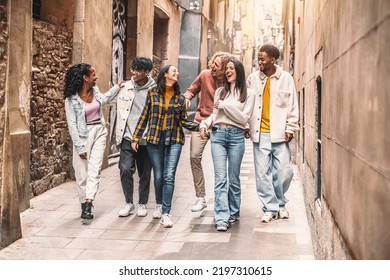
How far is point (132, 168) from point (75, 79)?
3.87ft

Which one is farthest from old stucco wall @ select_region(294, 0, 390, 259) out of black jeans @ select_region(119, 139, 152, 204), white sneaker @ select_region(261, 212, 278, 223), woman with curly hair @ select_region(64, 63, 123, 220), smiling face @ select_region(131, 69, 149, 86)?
woman with curly hair @ select_region(64, 63, 123, 220)

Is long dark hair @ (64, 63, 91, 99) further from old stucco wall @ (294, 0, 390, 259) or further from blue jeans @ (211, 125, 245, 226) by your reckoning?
old stucco wall @ (294, 0, 390, 259)

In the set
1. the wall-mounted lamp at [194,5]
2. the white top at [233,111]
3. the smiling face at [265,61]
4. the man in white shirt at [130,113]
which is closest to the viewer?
the white top at [233,111]

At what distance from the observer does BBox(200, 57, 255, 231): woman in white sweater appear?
18.1ft

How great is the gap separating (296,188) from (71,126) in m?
3.98

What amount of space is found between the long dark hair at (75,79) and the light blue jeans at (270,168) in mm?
2039

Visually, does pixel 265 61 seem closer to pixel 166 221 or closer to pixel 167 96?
pixel 167 96

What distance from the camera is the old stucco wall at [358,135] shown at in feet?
6.61

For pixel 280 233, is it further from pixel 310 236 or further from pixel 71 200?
pixel 71 200

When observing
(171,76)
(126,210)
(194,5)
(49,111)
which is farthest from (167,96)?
(194,5)

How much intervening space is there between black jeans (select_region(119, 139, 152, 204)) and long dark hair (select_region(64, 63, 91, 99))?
2.56 feet

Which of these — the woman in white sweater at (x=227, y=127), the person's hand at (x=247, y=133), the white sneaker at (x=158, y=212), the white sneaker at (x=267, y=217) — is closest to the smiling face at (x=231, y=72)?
the woman in white sweater at (x=227, y=127)

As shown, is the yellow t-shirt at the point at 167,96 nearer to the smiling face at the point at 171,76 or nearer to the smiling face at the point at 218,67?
the smiling face at the point at 171,76
